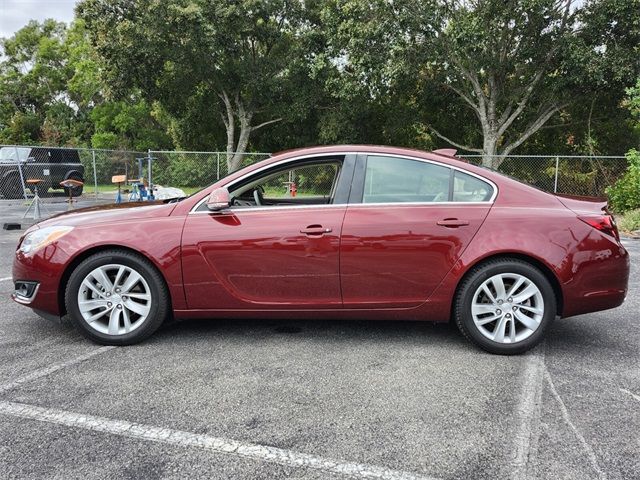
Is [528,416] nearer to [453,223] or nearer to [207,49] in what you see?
[453,223]

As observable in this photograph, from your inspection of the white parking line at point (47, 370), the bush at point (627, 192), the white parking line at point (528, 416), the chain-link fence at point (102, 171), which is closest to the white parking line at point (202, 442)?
the white parking line at point (47, 370)

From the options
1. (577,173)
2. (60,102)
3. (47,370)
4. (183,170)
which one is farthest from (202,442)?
(60,102)

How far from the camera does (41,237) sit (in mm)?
3764

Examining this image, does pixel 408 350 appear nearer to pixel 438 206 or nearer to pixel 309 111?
pixel 438 206

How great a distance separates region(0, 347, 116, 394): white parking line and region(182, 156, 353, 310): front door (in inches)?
30.2

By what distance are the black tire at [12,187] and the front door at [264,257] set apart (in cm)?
1488

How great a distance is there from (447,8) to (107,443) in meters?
17.5

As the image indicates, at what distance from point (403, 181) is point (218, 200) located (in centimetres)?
138

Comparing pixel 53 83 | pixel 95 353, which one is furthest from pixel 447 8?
pixel 53 83

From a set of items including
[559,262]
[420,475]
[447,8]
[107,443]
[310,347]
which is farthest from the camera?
[447,8]

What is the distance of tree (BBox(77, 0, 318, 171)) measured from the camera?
20906 mm

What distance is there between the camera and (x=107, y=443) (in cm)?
242

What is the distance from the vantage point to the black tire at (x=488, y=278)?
3.56 metres

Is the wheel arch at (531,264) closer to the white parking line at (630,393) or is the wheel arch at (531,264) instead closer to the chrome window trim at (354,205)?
the chrome window trim at (354,205)
